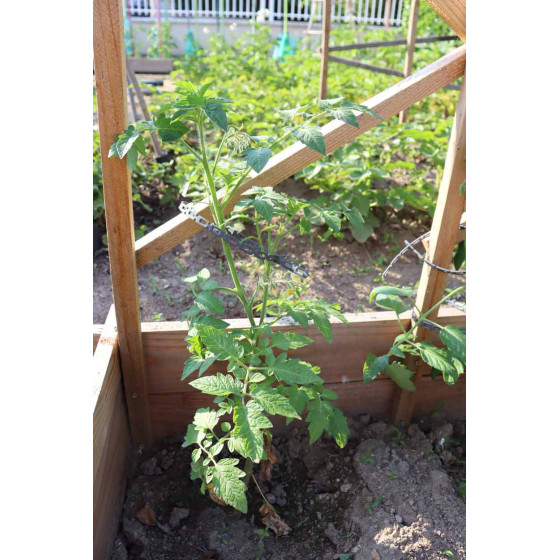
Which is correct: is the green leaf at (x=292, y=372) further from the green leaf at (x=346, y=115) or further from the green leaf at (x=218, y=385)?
the green leaf at (x=346, y=115)

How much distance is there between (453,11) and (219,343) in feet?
3.48

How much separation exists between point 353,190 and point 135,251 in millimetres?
1512

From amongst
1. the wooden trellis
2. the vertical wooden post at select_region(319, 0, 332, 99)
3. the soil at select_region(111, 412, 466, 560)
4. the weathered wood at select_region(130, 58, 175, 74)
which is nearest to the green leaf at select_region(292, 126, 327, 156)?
the wooden trellis

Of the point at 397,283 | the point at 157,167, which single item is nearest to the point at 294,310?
the point at 397,283

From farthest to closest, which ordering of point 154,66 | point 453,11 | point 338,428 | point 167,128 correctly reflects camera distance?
point 154,66 → point 338,428 → point 453,11 → point 167,128

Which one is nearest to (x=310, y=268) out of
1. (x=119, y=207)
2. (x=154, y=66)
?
(x=119, y=207)

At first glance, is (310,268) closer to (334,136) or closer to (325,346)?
(325,346)

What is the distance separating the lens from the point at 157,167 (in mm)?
3293

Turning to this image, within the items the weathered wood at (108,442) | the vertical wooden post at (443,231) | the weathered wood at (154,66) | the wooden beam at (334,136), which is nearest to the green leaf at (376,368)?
the vertical wooden post at (443,231)

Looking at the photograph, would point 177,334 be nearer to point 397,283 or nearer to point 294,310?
point 294,310

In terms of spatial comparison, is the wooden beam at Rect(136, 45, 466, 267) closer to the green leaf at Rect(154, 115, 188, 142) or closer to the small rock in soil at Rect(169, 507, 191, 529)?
the green leaf at Rect(154, 115, 188, 142)

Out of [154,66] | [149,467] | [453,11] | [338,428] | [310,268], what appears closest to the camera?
[453,11]

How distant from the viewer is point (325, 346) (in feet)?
6.38

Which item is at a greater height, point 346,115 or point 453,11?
point 453,11
